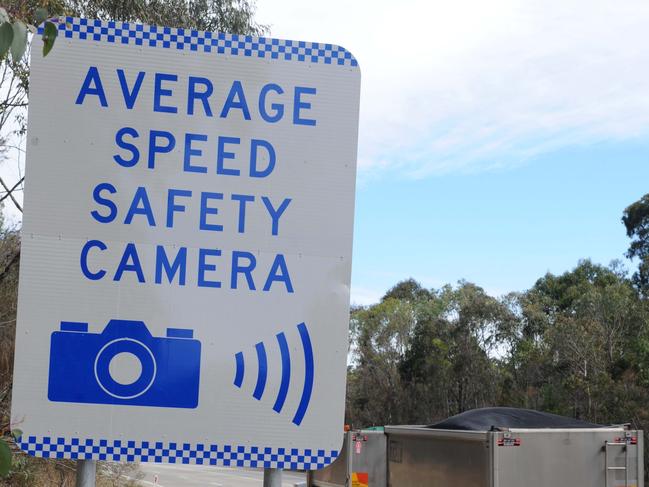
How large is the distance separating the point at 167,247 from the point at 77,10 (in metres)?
14.0

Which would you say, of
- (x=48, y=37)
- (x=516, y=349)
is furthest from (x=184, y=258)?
(x=516, y=349)

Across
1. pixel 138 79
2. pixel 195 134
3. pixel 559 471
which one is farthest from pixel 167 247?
pixel 559 471

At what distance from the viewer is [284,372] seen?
9.87ft

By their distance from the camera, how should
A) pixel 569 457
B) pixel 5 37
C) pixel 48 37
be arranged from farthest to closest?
pixel 569 457 → pixel 48 37 → pixel 5 37

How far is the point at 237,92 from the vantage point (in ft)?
10.1

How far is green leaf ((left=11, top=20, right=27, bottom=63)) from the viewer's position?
2.29 m

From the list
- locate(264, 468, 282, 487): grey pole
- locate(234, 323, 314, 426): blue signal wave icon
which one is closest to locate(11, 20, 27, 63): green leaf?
locate(234, 323, 314, 426): blue signal wave icon

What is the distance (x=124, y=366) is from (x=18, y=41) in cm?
114

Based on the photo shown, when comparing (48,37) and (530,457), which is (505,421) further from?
(48,37)

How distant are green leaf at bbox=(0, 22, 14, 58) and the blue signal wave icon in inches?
48.5

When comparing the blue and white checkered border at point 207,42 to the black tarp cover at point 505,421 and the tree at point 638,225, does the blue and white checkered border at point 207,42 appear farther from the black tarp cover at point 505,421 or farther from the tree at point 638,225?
the tree at point 638,225

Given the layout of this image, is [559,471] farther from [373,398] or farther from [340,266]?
[373,398]

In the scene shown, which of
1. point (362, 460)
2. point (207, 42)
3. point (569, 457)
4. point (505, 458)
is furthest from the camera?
point (362, 460)

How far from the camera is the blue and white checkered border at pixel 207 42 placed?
10.1 ft
